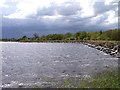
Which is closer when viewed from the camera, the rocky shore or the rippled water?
the rippled water

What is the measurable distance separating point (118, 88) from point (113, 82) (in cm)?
227

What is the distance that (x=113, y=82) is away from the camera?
23.5 m

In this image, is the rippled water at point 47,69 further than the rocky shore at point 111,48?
No

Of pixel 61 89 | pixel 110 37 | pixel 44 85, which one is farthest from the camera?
pixel 110 37

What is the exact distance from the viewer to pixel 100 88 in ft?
72.3

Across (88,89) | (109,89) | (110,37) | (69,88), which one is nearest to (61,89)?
(69,88)

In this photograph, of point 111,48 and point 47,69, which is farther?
point 111,48

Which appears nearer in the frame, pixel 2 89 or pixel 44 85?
pixel 2 89

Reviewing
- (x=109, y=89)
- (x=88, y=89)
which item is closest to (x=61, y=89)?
(x=88, y=89)

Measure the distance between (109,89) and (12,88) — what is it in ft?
29.5

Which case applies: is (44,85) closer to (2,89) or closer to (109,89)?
(2,89)

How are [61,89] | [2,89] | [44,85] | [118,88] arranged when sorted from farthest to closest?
1. [44,85]
2. [2,89]
3. [61,89]
4. [118,88]

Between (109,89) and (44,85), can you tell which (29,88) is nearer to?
(44,85)

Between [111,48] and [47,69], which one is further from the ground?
[111,48]
